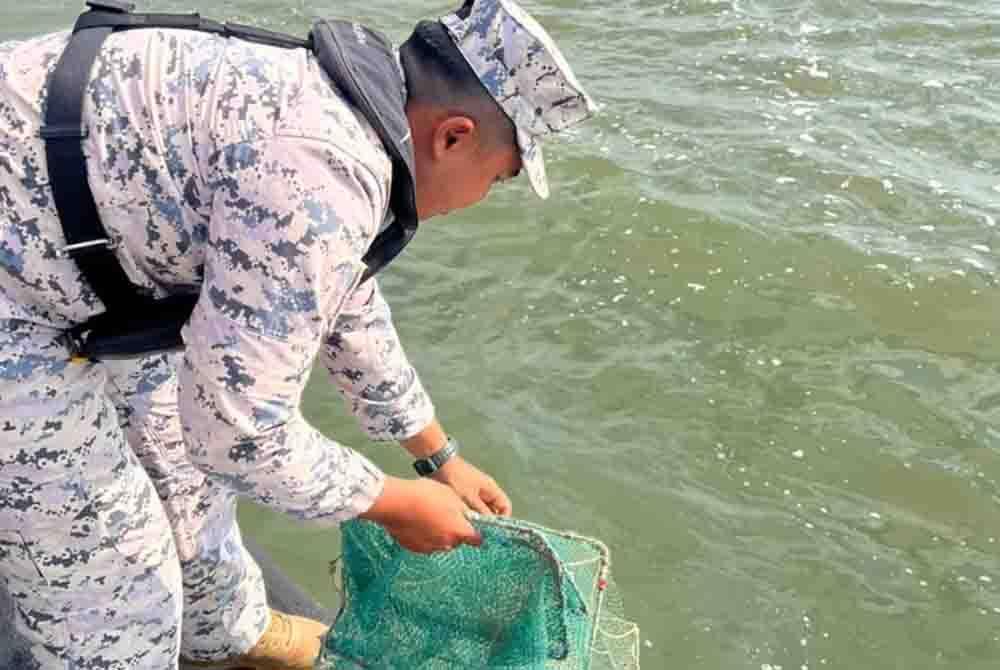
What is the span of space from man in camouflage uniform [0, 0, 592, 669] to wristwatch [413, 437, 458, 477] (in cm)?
49

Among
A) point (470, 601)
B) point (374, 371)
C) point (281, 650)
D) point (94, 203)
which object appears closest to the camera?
point (94, 203)

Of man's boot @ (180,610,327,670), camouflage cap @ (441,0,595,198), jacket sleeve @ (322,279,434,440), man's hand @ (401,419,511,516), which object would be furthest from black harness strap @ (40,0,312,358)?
man's boot @ (180,610,327,670)

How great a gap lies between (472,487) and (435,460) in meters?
0.15

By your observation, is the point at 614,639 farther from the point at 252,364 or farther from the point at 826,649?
the point at 252,364

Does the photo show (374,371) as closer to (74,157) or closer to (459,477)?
(459,477)

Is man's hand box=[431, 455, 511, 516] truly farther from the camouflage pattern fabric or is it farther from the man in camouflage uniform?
the camouflage pattern fabric

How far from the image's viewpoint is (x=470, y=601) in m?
3.00

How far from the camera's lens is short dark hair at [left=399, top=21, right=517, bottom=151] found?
206 cm

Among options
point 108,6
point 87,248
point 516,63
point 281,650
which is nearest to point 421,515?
point 87,248

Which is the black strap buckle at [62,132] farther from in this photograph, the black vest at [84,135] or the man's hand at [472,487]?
the man's hand at [472,487]

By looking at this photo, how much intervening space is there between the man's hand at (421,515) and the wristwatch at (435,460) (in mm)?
506

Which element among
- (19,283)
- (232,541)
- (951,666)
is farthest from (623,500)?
(19,283)

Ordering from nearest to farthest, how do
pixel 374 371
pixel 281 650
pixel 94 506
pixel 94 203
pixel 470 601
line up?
pixel 94 203 → pixel 94 506 → pixel 374 371 → pixel 470 601 → pixel 281 650

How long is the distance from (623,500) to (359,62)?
3.27m
